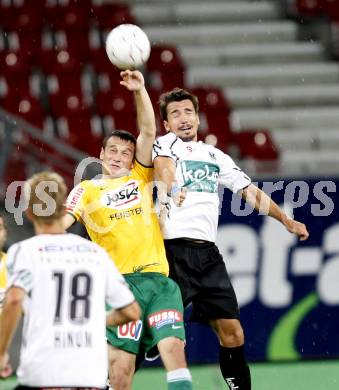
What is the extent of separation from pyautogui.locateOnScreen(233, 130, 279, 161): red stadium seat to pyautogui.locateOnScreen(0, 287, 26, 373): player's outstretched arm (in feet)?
28.4

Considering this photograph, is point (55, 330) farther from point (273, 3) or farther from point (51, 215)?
point (273, 3)

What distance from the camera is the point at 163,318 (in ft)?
22.3

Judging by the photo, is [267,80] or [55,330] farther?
[267,80]

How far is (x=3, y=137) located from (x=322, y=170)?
2.85 metres

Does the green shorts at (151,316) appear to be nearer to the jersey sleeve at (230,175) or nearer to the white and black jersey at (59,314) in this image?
the jersey sleeve at (230,175)

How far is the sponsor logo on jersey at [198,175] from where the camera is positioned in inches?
288

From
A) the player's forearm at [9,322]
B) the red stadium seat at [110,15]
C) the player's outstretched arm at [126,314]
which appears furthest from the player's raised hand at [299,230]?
the red stadium seat at [110,15]

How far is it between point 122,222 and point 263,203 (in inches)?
41.4

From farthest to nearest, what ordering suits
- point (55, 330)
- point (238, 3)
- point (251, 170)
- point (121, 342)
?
point (238, 3)
point (251, 170)
point (121, 342)
point (55, 330)

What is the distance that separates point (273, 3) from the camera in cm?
1598

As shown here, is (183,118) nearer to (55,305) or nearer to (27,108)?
(55,305)

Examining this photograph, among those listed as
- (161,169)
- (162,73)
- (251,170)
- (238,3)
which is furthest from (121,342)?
(238,3)

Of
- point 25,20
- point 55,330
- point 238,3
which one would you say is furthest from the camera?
point 238,3

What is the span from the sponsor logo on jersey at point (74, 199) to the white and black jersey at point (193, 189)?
577 mm
